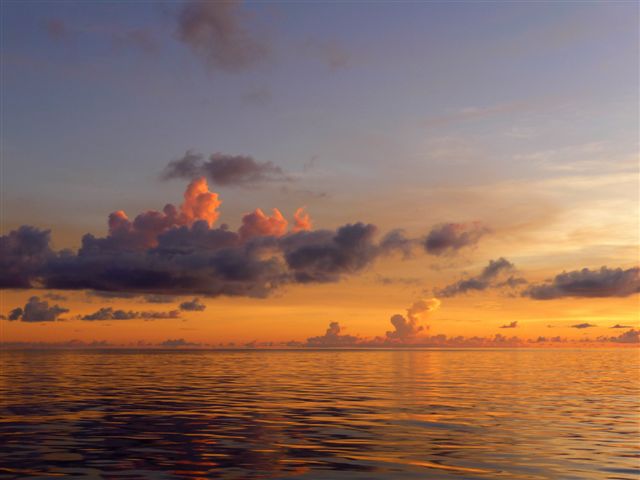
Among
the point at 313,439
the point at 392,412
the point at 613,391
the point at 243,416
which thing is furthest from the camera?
the point at 613,391

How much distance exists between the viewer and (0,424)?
122ft

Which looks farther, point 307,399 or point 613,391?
point 613,391

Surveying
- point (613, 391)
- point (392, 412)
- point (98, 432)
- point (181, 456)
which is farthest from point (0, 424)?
point (613, 391)

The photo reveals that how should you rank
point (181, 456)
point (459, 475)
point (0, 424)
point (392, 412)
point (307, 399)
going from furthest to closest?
point (307, 399) → point (392, 412) → point (0, 424) → point (181, 456) → point (459, 475)

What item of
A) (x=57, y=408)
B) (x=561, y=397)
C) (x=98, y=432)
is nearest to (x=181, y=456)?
(x=98, y=432)

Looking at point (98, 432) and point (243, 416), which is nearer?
point (98, 432)

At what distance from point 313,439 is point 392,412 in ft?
42.5

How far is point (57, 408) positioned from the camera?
45.3 m

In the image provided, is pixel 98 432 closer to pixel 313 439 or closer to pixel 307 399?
pixel 313 439

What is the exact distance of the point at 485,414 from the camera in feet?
143

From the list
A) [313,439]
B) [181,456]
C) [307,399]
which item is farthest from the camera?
[307,399]

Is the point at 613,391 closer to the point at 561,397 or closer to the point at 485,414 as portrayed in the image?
the point at 561,397

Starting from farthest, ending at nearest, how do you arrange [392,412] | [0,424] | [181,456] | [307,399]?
[307,399] < [392,412] < [0,424] < [181,456]

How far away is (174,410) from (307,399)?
12.3 meters
